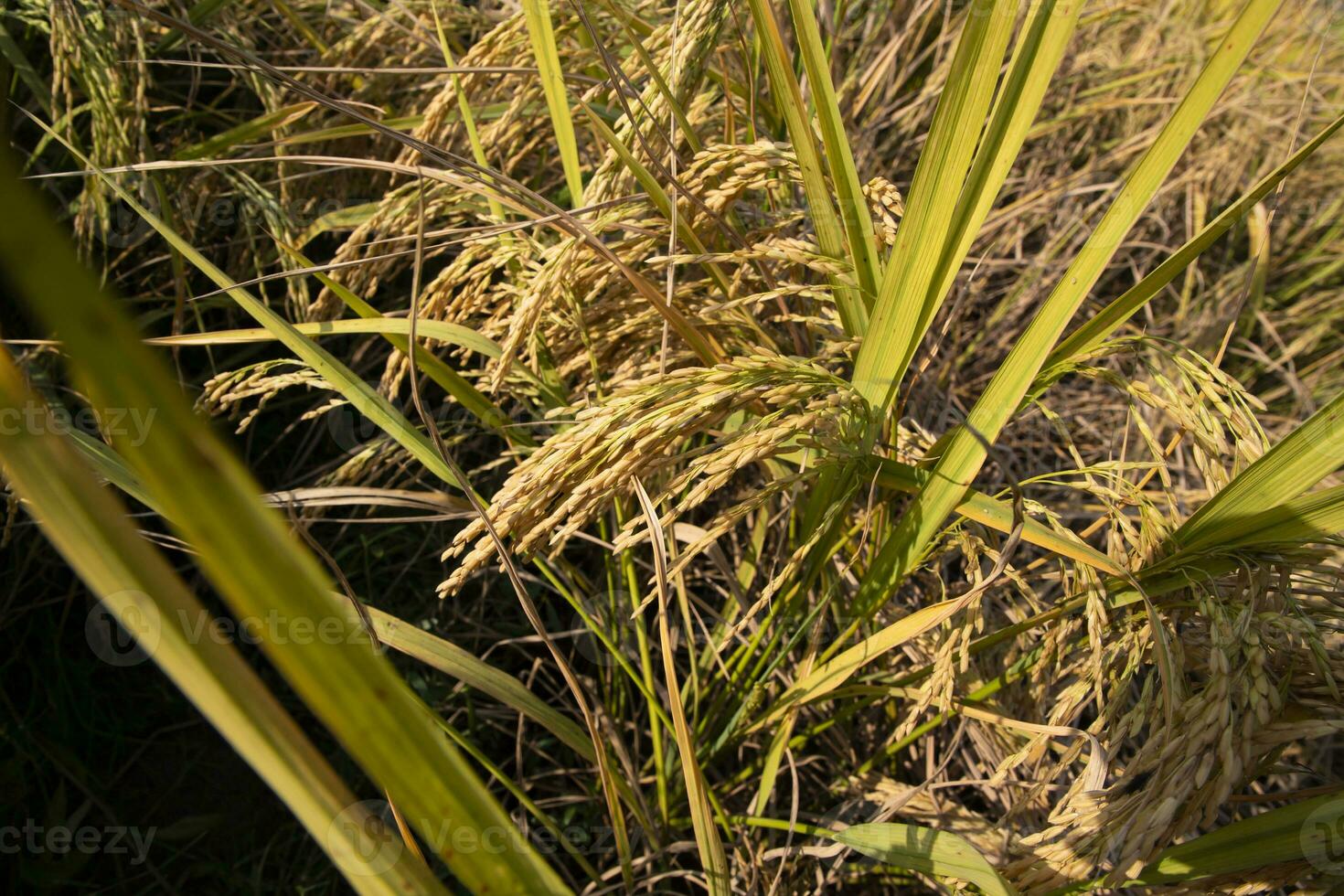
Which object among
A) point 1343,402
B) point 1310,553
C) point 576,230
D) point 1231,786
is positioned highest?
point 576,230

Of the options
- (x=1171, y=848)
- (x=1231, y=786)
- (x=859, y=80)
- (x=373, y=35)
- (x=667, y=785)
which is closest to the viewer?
(x=1231, y=786)

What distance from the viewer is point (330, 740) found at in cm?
123

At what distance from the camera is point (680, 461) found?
2.74 ft

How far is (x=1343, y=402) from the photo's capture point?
0.62 metres

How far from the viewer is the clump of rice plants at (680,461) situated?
353mm

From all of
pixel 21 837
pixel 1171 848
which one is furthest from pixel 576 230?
pixel 21 837

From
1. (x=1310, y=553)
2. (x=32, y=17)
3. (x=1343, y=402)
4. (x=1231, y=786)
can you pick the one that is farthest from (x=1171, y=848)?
(x=32, y=17)

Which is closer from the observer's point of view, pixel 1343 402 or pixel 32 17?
pixel 1343 402

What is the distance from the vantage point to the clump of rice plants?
1.16 ft

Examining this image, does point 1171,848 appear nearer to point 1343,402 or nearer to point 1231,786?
point 1231,786

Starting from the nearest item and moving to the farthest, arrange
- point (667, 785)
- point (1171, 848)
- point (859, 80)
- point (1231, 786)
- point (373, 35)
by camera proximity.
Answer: point (1231, 786) < point (1171, 848) < point (667, 785) < point (373, 35) < point (859, 80)

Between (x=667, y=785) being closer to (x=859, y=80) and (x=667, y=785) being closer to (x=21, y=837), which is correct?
(x=21, y=837)

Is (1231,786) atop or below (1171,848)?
atop

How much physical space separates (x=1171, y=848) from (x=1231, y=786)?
14 cm
